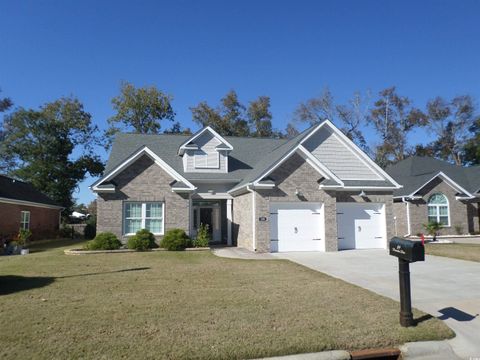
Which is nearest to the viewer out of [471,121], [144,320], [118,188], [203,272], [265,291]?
[144,320]

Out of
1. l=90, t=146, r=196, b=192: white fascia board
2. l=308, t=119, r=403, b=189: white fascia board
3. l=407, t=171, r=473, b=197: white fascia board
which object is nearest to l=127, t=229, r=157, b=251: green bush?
l=90, t=146, r=196, b=192: white fascia board

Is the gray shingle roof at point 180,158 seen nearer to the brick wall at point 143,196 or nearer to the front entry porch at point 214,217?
the front entry porch at point 214,217

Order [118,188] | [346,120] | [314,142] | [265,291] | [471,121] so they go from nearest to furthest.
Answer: [265,291]
[118,188]
[314,142]
[346,120]
[471,121]

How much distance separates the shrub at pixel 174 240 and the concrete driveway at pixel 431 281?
4.66 m

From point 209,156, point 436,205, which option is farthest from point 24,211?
point 436,205

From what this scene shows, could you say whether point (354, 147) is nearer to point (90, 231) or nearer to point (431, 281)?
point (431, 281)

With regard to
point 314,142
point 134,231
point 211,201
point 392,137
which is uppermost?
point 392,137

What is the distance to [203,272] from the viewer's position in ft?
38.3

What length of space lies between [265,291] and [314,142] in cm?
1326

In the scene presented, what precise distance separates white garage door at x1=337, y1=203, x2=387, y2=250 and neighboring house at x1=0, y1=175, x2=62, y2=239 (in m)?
19.0

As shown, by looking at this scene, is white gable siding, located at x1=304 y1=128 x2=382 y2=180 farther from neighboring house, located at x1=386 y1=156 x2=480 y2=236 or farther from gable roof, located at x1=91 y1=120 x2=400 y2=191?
neighboring house, located at x1=386 y1=156 x2=480 y2=236

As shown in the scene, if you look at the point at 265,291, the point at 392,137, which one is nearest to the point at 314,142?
the point at 265,291

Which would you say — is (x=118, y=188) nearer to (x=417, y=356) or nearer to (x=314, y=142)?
(x=314, y=142)

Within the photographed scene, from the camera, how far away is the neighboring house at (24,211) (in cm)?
2333
